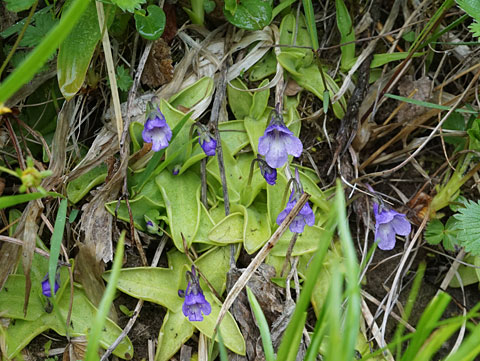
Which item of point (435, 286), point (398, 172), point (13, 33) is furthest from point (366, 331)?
point (13, 33)

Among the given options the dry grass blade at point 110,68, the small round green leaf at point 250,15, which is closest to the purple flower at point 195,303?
the dry grass blade at point 110,68

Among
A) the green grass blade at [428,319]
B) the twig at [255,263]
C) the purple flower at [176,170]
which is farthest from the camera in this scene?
the purple flower at [176,170]

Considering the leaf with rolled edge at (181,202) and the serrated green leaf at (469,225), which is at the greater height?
the serrated green leaf at (469,225)

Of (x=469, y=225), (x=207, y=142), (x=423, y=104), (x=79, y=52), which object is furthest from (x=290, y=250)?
(x=79, y=52)

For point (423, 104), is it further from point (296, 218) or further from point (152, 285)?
point (152, 285)

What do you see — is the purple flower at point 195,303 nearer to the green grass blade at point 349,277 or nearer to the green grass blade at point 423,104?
the green grass blade at point 349,277

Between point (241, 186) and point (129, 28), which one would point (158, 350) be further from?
point (129, 28)
